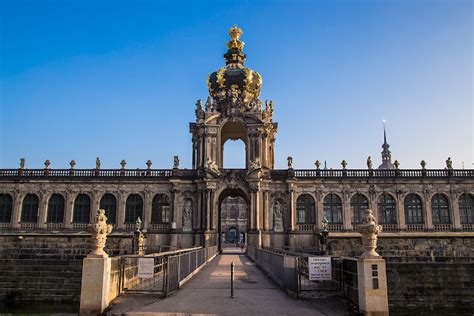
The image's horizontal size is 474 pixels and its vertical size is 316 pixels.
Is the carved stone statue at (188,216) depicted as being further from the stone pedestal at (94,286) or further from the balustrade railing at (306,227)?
the stone pedestal at (94,286)

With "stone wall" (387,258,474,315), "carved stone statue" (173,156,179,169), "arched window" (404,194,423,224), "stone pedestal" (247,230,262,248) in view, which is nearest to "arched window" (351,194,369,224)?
"arched window" (404,194,423,224)

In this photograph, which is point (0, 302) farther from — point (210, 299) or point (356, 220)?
point (356, 220)

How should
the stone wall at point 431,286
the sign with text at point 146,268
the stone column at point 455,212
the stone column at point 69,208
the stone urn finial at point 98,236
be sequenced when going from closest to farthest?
the stone urn finial at point 98,236 → the sign with text at point 146,268 → the stone wall at point 431,286 → the stone column at point 455,212 → the stone column at point 69,208

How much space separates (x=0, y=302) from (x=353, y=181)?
35.0 m

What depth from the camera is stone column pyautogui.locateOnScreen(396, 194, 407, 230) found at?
4603 cm

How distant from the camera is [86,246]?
31500 mm

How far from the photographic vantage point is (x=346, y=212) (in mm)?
46469

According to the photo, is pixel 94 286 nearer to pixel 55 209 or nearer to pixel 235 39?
pixel 55 209

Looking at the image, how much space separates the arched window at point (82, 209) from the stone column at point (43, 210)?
301 centimetres

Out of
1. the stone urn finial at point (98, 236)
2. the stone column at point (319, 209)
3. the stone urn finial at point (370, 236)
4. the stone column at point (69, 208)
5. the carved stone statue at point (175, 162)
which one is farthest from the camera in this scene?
the carved stone statue at point (175, 162)

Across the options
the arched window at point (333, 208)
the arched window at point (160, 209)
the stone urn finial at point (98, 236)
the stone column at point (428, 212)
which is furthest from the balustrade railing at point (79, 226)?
the stone column at point (428, 212)

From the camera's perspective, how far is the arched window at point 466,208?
46.2 meters

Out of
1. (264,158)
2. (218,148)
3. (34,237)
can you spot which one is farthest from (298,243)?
(34,237)

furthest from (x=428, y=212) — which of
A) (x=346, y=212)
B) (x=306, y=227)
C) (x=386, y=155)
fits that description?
(x=386, y=155)
